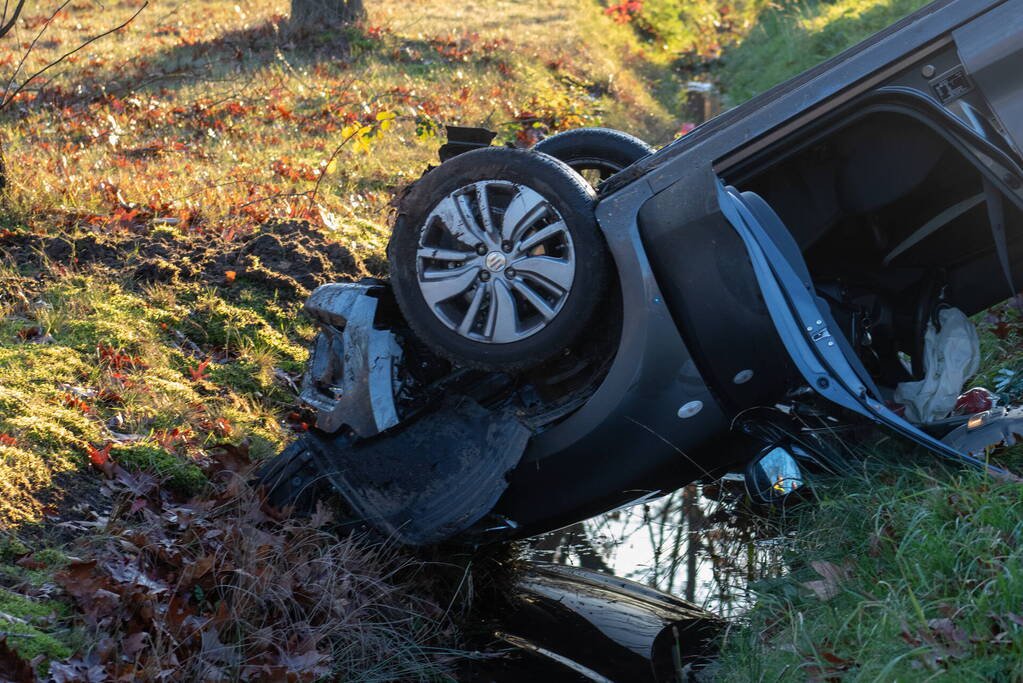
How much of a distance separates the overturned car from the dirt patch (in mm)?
2131

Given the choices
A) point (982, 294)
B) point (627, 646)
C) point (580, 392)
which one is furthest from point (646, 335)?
point (982, 294)

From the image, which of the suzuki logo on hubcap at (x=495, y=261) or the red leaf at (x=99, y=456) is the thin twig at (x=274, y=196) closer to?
the red leaf at (x=99, y=456)

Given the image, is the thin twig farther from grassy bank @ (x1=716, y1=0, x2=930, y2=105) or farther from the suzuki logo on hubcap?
grassy bank @ (x1=716, y1=0, x2=930, y2=105)

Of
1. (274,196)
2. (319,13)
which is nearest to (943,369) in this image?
(274,196)

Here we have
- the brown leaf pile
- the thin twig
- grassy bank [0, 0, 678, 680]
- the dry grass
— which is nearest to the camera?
the brown leaf pile

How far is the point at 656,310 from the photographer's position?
3.77 m

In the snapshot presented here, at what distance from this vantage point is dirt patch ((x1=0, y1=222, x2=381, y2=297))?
20.7 feet

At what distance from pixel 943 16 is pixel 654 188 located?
1114mm

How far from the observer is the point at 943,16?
3.62 meters

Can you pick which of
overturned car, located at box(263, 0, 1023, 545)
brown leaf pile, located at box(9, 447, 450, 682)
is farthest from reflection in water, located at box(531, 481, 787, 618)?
brown leaf pile, located at box(9, 447, 450, 682)

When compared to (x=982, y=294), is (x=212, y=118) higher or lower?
higher

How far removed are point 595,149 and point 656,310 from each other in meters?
1.73

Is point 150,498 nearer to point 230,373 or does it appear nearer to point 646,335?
point 230,373

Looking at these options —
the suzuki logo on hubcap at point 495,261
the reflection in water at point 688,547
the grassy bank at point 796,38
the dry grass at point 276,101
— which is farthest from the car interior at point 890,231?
the grassy bank at point 796,38
